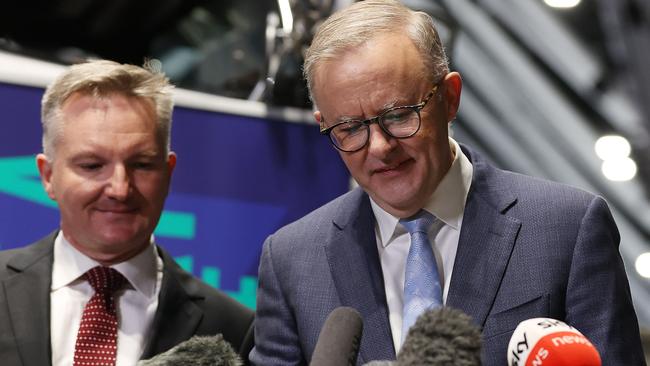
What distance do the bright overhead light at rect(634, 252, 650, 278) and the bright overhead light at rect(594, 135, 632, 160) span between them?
77 centimetres

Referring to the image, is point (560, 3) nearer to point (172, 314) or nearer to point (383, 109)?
point (172, 314)

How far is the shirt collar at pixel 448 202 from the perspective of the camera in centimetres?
171

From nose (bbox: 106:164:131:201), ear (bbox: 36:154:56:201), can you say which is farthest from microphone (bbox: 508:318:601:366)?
ear (bbox: 36:154:56:201)

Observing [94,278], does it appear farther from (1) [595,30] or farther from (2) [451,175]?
(1) [595,30]

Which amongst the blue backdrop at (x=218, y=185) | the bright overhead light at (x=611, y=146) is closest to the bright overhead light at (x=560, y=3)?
the bright overhead light at (x=611, y=146)

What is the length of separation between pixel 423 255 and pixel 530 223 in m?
0.23

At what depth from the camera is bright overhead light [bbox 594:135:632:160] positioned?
6.49m

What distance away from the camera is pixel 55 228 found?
2559mm

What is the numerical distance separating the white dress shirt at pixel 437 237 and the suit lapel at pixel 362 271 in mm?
21

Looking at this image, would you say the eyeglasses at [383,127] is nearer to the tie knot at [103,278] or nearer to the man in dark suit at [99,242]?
the man in dark suit at [99,242]

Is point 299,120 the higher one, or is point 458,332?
point 458,332

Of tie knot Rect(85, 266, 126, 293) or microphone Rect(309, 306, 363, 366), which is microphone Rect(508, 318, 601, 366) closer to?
microphone Rect(309, 306, 363, 366)

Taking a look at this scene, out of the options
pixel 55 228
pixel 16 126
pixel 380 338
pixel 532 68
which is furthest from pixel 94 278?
pixel 532 68

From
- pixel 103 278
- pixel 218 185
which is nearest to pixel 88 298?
pixel 103 278
